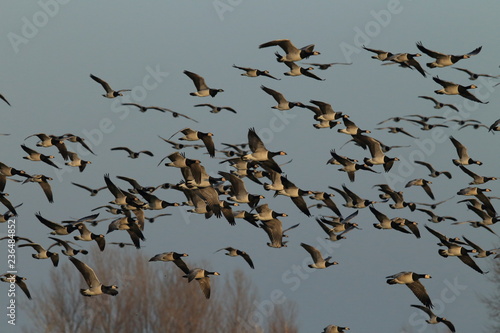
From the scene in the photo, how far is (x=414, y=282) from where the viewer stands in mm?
21375

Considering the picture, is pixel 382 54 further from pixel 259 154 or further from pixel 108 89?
pixel 108 89

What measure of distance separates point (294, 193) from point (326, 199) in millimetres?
2598

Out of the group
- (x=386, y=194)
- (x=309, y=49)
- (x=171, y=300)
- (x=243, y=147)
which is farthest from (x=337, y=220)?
(x=171, y=300)

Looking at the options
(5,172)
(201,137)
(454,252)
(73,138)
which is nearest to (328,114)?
(201,137)

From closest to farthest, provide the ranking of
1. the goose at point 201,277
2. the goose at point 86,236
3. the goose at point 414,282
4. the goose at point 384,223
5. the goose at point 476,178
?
1. the goose at point 414,282
2. the goose at point 201,277
3. the goose at point 384,223
4. the goose at point 86,236
5. the goose at point 476,178

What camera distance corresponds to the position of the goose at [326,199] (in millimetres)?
25625

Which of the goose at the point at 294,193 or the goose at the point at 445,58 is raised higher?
the goose at the point at 445,58

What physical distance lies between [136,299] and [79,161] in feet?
47.9

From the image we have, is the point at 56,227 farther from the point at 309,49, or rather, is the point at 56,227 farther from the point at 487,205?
the point at 487,205

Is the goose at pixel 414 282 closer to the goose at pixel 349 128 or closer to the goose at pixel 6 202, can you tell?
the goose at pixel 349 128

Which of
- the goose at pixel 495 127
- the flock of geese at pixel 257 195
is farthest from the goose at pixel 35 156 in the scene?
the goose at pixel 495 127

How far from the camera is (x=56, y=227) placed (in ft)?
78.6

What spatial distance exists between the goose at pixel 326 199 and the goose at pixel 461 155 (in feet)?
11.9

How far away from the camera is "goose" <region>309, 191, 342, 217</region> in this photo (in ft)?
84.1
